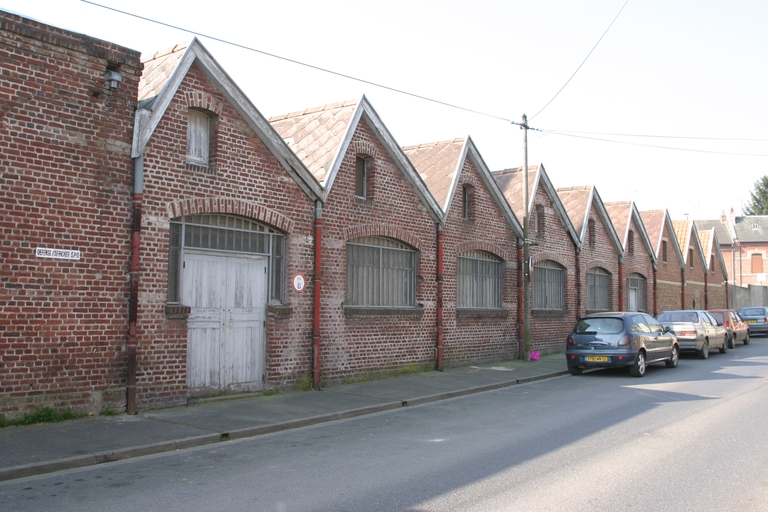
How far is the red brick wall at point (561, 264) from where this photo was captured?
2327 centimetres

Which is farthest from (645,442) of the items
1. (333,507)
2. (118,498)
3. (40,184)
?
(40,184)

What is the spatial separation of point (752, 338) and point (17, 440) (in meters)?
36.6

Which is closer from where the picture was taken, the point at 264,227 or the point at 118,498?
the point at 118,498

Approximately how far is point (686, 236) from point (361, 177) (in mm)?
28675

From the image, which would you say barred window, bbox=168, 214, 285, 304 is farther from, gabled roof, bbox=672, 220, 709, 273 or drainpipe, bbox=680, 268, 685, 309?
gabled roof, bbox=672, 220, 709, 273

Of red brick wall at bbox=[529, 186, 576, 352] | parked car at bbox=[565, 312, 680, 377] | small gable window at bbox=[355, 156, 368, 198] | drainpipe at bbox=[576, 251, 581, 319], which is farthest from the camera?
drainpipe at bbox=[576, 251, 581, 319]

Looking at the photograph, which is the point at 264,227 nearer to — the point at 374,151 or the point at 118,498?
the point at 374,151

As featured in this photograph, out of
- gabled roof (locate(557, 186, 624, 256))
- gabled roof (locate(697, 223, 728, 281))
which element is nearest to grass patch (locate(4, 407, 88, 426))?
gabled roof (locate(557, 186, 624, 256))

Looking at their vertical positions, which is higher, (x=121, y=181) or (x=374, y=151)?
(x=374, y=151)

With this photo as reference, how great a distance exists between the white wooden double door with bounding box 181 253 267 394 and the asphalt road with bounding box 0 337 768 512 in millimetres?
2906

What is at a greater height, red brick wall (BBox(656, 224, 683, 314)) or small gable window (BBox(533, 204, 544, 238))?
small gable window (BBox(533, 204, 544, 238))

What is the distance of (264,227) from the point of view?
539 inches

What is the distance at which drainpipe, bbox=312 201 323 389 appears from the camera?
46.6ft

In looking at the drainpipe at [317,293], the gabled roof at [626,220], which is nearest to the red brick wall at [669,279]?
the gabled roof at [626,220]
